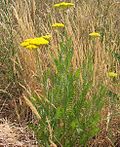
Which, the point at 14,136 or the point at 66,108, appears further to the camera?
the point at 14,136

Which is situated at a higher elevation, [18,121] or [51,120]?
[51,120]

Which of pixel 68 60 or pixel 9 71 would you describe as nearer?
pixel 68 60

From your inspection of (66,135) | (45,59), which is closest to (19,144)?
(66,135)

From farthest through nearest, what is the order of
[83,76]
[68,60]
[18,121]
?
[18,121] < [83,76] < [68,60]

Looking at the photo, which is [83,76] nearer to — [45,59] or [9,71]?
[45,59]

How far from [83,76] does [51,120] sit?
300 mm

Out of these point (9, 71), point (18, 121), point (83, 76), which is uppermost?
point (83, 76)

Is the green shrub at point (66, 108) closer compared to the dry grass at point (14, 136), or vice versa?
the green shrub at point (66, 108)

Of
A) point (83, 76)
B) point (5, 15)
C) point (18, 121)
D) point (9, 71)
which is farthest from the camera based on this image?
point (5, 15)

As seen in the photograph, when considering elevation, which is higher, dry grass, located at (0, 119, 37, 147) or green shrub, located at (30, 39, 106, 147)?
green shrub, located at (30, 39, 106, 147)

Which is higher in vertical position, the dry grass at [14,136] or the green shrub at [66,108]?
the green shrub at [66,108]

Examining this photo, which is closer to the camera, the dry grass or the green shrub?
the green shrub

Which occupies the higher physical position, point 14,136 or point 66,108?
point 66,108

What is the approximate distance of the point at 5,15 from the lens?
3.66 meters
